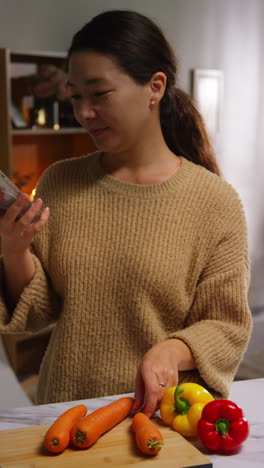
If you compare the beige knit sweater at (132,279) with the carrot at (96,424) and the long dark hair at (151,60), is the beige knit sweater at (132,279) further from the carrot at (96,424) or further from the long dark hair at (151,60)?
the carrot at (96,424)

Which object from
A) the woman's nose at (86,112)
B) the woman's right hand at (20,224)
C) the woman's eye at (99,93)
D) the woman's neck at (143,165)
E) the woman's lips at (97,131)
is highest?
the woman's eye at (99,93)

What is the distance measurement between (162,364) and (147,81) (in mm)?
624

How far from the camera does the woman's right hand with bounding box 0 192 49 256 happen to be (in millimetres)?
1150

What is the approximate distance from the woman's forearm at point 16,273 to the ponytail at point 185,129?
475 mm

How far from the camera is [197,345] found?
1221 mm

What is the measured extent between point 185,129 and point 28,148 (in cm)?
240

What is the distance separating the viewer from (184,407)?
3.44 feet

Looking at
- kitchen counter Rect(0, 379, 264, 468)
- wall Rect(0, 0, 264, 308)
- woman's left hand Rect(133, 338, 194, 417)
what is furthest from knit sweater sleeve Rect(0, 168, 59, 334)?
wall Rect(0, 0, 264, 308)

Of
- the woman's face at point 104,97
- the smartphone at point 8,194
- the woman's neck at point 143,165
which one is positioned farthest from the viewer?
the woman's neck at point 143,165

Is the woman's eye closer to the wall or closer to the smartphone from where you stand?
the smartphone

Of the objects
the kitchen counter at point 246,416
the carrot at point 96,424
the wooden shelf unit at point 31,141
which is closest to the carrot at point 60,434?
the carrot at point 96,424

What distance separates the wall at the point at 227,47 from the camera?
3668 mm

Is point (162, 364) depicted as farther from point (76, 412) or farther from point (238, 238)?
point (238, 238)

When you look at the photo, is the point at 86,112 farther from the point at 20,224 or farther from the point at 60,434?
the point at 60,434
